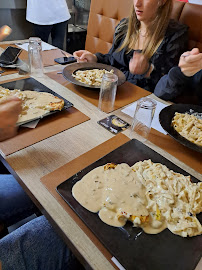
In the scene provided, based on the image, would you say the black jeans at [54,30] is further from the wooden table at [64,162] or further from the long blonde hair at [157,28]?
the wooden table at [64,162]

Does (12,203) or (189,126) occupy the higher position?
(189,126)

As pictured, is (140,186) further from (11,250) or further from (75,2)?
(75,2)

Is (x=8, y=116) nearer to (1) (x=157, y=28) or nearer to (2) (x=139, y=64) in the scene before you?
(2) (x=139, y=64)

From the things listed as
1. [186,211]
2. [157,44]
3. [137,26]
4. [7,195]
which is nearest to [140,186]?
[186,211]

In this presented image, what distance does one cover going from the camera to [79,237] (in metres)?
0.55

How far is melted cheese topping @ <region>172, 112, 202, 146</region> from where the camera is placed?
0.90 meters

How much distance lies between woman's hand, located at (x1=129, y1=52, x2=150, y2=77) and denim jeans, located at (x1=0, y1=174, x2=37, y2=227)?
2.97 feet

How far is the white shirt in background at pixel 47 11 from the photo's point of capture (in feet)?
7.91

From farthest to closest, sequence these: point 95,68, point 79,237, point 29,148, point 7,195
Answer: point 95,68, point 7,195, point 29,148, point 79,237

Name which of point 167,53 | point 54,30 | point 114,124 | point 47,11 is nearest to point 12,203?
point 114,124

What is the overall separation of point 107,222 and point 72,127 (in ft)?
1.57

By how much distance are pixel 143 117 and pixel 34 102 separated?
511 millimetres

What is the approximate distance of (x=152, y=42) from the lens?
1.46 metres

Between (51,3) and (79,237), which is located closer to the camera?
(79,237)
